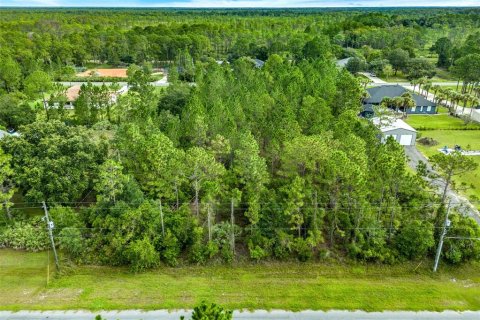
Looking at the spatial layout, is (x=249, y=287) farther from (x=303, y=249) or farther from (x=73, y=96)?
(x=73, y=96)

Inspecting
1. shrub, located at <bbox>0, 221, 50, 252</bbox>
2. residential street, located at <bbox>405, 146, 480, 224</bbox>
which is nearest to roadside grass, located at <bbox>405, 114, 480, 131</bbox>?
residential street, located at <bbox>405, 146, 480, 224</bbox>

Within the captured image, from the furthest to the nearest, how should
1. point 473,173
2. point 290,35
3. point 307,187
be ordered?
point 290,35 → point 473,173 → point 307,187

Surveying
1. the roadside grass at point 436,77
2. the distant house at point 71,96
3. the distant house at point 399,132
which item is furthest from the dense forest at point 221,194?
the roadside grass at point 436,77

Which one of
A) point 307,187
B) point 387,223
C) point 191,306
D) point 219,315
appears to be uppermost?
point 219,315

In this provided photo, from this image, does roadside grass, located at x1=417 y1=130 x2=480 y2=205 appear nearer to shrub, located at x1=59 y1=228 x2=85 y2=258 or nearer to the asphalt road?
the asphalt road

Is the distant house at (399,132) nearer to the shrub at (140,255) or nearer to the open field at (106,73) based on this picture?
the shrub at (140,255)

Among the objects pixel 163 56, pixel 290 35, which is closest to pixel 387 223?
pixel 163 56

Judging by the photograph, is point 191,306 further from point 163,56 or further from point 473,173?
point 163,56
